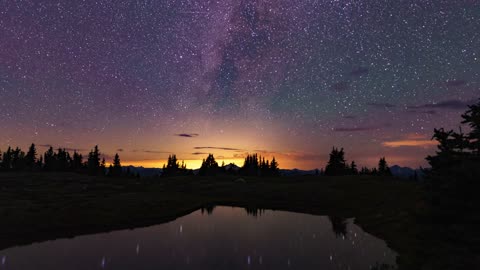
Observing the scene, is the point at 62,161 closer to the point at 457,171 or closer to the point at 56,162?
the point at 56,162

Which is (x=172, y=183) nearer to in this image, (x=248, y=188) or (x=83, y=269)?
(x=248, y=188)

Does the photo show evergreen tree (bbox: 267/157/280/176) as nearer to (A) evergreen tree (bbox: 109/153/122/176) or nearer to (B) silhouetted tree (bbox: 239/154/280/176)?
(B) silhouetted tree (bbox: 239/154/280/176)

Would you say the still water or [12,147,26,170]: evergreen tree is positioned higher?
[12,147,26,170]: evergreen tree

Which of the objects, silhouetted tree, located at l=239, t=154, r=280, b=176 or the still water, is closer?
the still water

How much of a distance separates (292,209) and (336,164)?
6785 centimetres

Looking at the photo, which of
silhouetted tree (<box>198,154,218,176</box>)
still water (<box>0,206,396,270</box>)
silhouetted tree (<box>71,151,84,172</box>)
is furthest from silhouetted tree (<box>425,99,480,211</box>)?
silhouetted tree (<box>71,151,84,172</box>)

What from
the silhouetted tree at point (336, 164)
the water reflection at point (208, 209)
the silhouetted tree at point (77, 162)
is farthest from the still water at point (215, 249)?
the silhouetted tree at point (77, 162)

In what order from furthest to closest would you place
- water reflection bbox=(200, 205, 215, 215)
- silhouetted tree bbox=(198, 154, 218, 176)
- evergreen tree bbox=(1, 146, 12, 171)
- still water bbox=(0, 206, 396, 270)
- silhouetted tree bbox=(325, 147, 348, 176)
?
silhouetted tree bbox=(198, 154, 218, 176) → evergreen tree bbox=(1, 146, 12, 171) → silhouetted tree bbox=(325, 147, 348, 176) → water reflection bbox=(200, 205, 215, 215) → still water bbox=(0, 206, 396, 270)

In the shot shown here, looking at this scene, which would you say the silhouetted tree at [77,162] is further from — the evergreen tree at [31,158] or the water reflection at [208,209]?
the water reflection at [208,209]

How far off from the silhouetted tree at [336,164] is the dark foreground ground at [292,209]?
38.6 metres

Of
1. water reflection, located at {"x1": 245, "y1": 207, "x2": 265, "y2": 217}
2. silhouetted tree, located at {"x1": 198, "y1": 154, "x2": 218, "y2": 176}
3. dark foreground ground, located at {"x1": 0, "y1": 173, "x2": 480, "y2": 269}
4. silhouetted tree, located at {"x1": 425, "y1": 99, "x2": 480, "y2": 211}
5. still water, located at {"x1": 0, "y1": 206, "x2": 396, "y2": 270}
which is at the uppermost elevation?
silhouetted tree, located at {"x1": 198, "y1": 154, "x2": 218, "y2": 176}

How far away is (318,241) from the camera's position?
39469 mm

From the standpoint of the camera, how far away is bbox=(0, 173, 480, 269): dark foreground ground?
615 inches

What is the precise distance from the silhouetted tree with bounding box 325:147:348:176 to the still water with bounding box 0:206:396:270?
8005 cm
